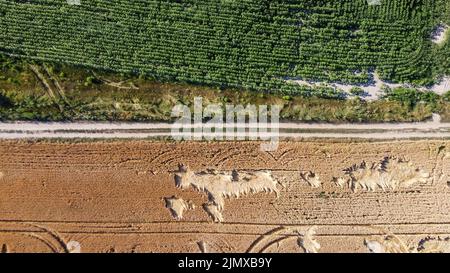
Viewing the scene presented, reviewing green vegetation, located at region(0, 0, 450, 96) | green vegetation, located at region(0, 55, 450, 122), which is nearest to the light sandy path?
green vegetation, located at region(0, 55, 450, 122)

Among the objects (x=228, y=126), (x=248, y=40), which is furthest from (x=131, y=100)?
(x=248, y=40)

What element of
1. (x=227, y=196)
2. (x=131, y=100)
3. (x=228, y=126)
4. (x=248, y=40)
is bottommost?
(x=227, y=196)

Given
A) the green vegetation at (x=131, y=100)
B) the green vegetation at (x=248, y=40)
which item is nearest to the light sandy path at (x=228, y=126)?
the green vegetation at (x=131, y=100)

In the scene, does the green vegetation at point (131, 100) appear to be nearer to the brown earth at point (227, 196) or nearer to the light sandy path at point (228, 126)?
the light sandy path at point (228, 126)

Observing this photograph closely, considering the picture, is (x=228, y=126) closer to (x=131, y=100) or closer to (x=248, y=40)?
(x=248, y=40)

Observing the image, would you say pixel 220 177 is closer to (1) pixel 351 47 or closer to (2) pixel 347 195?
(2) pixel 347 195

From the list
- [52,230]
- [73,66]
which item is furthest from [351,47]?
[52,230]
